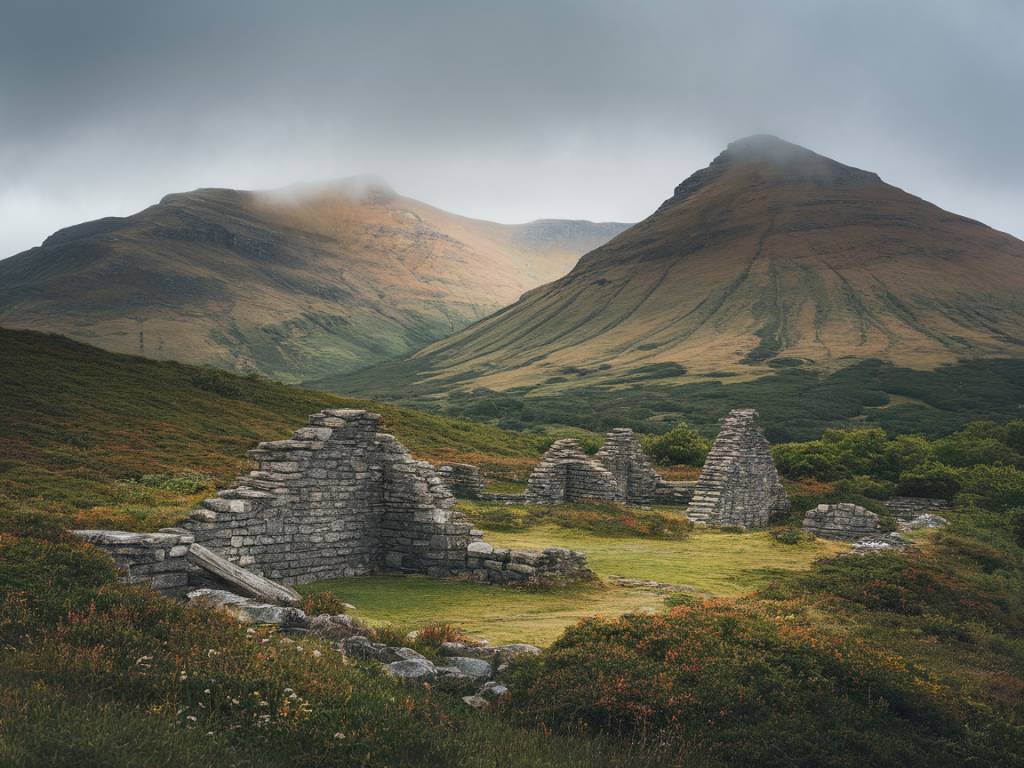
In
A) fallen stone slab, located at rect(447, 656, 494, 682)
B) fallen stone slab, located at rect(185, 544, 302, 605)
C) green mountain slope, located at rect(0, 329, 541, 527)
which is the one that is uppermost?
green mountain slope, located at rect(0, 329, 541, 527)

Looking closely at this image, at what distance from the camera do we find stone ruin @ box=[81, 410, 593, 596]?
44.0 ft

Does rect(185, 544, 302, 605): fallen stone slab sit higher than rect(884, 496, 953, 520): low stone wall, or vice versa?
rect(185, 544, 302, 605): fallen stone slab

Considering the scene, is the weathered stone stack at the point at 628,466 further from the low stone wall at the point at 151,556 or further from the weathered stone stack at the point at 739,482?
the low stone wall at the point at 151,556

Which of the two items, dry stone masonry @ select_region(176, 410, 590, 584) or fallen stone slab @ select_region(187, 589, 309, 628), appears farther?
dry stone masonry @ select_region(176, 410, 590, 584)

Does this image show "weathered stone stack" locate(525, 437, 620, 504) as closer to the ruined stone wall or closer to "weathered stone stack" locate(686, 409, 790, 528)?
"weathered stone stack" locate(686, 409, 790, 528)

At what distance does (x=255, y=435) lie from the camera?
1225 inches

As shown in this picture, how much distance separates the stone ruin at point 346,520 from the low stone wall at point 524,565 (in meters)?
0.02

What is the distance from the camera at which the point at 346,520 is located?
1545cm

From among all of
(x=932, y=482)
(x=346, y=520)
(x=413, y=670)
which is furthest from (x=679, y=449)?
(x=413, y=670)

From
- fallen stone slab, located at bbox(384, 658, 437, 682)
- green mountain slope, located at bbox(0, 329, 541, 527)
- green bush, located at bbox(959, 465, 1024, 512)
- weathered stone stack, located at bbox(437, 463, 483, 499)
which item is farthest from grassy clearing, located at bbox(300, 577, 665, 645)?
green bush, located at bbox(959, 465, 1024, 512)

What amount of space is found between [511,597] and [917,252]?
706 ft

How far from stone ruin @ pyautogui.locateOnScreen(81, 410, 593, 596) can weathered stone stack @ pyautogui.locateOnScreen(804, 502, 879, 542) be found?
42.1 feet

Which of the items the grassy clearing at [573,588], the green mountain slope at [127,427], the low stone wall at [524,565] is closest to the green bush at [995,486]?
the grassy clearing at [573,588]

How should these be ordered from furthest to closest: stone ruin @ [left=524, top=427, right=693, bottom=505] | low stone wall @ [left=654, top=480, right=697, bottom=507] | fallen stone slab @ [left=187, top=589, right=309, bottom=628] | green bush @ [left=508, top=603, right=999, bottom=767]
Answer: low stone wall @ [left=654, top=480, right=697, bottom=507] → stone ruin @ [left=524, top=427, right=693, bottom=505] → fallen stone slab @ [left=187, top=589, right=309, bottom=628] → green bush @ [left=508, top=603, right=999, bottom=767]
